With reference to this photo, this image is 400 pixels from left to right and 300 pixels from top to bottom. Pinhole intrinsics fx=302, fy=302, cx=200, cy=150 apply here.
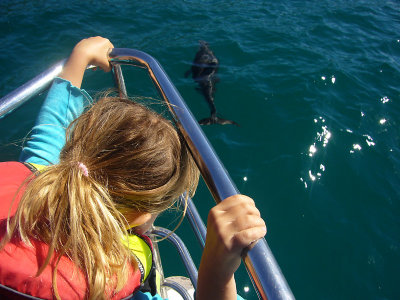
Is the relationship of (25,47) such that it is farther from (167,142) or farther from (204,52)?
(167,142)

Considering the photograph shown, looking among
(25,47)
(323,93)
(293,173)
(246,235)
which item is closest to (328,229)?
(293,173)

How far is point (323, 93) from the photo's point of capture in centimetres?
570

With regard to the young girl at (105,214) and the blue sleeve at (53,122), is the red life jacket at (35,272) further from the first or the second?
the blue sleeve at (53,122)

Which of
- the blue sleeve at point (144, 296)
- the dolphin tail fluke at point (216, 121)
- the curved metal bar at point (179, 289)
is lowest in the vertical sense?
the dolphin tail fluke at point (216, 121)

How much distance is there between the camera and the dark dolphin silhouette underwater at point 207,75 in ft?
16.7

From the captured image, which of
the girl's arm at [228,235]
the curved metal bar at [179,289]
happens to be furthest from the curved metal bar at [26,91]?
the curved metal bar at [179,289]

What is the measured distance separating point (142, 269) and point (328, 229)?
3.14 meters

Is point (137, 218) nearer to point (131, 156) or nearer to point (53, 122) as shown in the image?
point (131, 156)

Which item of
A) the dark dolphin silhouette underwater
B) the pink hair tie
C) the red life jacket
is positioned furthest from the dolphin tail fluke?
the red life jacket

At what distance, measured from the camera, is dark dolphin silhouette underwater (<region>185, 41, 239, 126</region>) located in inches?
200

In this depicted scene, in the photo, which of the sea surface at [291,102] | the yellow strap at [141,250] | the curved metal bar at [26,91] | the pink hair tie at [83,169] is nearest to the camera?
the pink hair tie at [83,169]

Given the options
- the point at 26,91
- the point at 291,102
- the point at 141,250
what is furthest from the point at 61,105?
the point at 291,102

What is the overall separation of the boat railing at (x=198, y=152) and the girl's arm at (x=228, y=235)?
3cm

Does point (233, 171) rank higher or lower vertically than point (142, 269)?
lower
